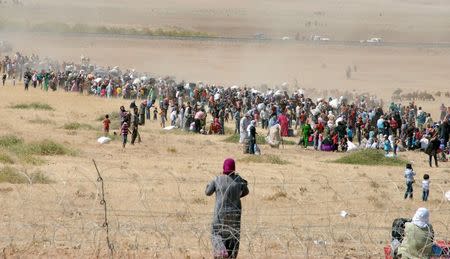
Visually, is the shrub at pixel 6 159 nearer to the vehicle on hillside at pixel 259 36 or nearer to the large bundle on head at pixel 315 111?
the large bundle on head at pixel 315 111

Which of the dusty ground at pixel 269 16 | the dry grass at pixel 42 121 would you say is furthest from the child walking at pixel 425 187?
the dusty ground at pixel 269 16

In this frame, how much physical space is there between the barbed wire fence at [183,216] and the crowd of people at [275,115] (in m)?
7.30

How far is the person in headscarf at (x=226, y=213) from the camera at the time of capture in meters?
12.4

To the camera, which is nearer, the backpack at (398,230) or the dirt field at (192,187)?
the backpack at (398,230)

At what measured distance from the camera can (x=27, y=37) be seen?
87.5m

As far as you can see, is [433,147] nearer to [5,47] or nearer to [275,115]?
[275,115]

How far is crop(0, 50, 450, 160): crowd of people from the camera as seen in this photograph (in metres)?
32.6

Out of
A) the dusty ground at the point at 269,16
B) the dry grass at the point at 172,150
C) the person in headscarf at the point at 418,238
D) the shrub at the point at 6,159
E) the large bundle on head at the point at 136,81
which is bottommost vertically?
the dry grass at the point at 172,150

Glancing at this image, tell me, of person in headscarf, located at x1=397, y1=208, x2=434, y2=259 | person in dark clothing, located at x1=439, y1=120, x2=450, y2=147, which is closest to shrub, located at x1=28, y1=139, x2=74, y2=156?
person in dark clothing, located at x1=439, y1=120, x2=450, y2=147

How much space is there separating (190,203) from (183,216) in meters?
1.78

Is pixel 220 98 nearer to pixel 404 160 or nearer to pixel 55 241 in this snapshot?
pixel 404 160

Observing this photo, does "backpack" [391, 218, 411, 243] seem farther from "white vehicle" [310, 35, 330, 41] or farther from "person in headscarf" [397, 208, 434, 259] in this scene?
"white vehicle" [310, 35, 330, 41]

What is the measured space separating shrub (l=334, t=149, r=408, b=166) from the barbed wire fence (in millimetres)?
3595

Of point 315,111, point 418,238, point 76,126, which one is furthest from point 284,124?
point 418,238
